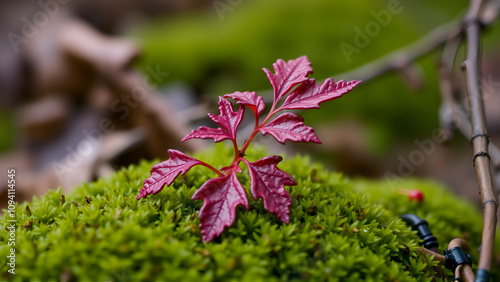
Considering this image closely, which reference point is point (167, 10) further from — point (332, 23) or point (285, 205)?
point (285, 205)

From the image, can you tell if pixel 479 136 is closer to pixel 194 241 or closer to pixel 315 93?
pixel 315 93

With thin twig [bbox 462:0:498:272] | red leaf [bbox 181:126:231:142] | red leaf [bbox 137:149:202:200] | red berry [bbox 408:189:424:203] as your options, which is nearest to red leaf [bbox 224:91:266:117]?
red leaf [bbox 181:126:231:142]

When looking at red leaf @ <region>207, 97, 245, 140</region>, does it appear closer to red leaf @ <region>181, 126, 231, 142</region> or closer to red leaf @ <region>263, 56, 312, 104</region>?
red leaf @ <region>181, 126, 231, 142</region>

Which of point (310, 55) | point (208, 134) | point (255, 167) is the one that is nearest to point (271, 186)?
point (255, 167)

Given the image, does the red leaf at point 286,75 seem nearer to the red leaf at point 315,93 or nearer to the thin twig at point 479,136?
the red leaf at point 315,93

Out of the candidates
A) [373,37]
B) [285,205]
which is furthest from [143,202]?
[373,37]

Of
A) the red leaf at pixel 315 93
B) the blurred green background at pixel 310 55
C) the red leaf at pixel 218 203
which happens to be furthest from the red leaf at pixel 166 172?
the blurred green background at pixel 310 55
